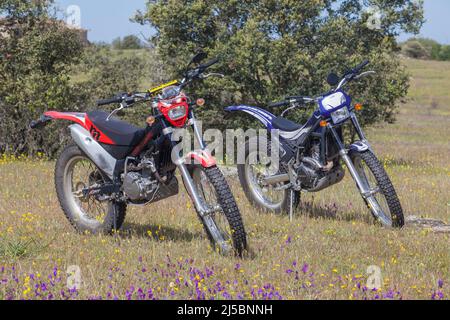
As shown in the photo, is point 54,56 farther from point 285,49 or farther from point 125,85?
point 285,49

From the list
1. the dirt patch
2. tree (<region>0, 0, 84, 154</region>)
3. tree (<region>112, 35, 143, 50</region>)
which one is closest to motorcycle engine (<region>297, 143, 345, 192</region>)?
the dirt patch

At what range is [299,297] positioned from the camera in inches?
224

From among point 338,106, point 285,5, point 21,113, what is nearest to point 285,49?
point 285,5

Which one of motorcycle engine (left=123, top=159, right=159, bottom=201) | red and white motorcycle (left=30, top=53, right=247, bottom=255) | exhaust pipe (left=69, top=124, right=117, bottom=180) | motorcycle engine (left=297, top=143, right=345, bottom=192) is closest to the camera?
red and white motorcycle (left=30, top=53, right=247, bottom=255)

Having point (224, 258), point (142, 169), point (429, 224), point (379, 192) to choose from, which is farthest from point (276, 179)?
point (224, 258)

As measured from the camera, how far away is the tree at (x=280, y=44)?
1725 centimetres

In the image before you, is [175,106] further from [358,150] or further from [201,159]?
[358,150]

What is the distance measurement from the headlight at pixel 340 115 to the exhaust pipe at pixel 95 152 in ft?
9.45

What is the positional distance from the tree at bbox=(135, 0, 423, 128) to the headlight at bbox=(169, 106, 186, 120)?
10019 mm

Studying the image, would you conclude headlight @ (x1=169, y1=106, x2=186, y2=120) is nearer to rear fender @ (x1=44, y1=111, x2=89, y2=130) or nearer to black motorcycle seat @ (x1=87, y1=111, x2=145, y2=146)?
black motorcycle seat @ (x1=87, y1=111, x2=145, y2=146)

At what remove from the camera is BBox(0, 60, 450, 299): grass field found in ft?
19.1

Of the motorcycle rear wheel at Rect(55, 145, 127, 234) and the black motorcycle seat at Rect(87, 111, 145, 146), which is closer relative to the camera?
the black motorcycle seat at Rect(87, 111, 145, 146)

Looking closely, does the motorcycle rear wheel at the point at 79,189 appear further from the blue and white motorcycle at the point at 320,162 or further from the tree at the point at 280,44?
the tree at the point at 280,44

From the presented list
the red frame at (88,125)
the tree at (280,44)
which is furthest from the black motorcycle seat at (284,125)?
the tree at (280,44)
